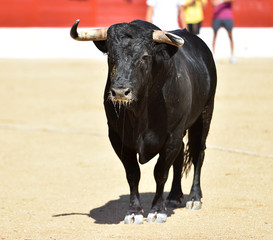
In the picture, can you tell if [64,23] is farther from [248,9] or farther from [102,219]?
[102,219]

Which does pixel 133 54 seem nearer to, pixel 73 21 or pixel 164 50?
pixel 164 50

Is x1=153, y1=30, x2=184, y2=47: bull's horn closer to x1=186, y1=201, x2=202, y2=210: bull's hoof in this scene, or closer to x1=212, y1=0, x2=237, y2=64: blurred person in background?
x1=186, y1=201, x2=202, y2=210: bull's hoof

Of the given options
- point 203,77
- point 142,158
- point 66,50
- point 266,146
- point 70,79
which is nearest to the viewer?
point 142,158

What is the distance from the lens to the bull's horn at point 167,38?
14.8 feet

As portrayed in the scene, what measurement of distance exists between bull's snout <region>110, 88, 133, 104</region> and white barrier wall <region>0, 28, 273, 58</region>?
13.4 meters

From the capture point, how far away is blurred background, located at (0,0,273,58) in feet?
58.6

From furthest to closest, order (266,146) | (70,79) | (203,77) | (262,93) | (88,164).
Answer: (70,79) → (262,93) → (266,146) → (88,164) → (203,77)

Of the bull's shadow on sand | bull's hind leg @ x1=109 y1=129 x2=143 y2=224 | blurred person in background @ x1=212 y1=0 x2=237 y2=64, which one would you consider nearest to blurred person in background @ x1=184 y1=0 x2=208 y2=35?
blurred person in background @ x1=212 y1=0 x2=237 y2=64

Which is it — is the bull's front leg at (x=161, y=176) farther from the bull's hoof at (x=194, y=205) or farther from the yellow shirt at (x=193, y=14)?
the yellow shirt at (x=193, y=14)

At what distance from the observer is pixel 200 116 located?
18.8ft

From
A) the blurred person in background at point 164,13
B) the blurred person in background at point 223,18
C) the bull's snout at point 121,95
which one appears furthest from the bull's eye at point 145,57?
the blurred person in background at point 223,18

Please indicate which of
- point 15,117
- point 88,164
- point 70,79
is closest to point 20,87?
point 70,79

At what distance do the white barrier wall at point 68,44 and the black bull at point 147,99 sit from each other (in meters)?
12.4

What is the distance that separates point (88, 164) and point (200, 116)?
1.64m
